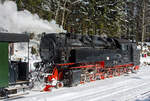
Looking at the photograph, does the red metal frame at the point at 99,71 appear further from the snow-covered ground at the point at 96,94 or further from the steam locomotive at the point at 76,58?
the snow-covered ground at the point at 96,94

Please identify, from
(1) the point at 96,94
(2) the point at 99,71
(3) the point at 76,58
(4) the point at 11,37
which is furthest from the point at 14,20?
(1) the point at 96,94

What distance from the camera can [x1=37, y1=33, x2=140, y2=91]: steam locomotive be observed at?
39.1 feet

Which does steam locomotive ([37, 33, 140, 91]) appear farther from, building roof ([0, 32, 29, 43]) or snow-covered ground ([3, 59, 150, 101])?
building roof ([0, 32, 29, 43])

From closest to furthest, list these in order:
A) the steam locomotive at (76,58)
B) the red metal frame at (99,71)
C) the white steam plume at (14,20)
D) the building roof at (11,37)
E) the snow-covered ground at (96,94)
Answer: the building roof at (11,37), the snow-covered ground at (96,94), the red metal frame at (99,71), the steam locomotive at (76,58), the white steam plume at (14,20)

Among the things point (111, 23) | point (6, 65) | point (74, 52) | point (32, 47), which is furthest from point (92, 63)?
point (111, 23)

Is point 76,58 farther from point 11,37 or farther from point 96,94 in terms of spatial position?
point 11,37

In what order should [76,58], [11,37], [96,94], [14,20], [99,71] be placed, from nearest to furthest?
[11,37]
[96,94]
[76,58]
[14,20]
[99,71]

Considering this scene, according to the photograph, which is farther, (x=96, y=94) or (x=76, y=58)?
(x=76, y=58)

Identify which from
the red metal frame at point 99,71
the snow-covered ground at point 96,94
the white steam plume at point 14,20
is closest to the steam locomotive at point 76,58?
the red metal frame at point 99,71

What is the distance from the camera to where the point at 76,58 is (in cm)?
1248

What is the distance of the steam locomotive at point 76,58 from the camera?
39.1ft

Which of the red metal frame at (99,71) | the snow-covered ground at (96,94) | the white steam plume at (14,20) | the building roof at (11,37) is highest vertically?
the white steam plume at (14,20)

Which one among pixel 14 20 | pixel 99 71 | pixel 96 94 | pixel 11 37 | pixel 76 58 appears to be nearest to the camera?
pixel 11 37

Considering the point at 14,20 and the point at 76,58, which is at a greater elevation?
the point at 14,20
